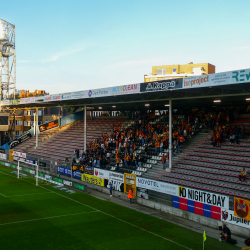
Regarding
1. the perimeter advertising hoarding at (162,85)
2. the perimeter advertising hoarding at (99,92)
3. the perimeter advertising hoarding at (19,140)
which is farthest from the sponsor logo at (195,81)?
the perimeter advertising hoarding at (19,140)

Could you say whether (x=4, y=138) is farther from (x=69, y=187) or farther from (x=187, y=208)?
(x=187, y=208)

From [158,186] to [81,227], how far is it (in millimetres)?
6775

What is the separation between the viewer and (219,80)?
64.0ft

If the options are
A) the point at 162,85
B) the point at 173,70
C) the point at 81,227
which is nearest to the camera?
the point at 81,227

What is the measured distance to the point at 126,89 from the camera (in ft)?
87.1

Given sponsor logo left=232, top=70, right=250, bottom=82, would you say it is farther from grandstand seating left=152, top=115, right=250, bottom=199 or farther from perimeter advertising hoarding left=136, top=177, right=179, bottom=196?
perimeter advertising hoarding left=136, top=177, right=179, bottom=196

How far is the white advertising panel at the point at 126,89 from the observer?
2553cm

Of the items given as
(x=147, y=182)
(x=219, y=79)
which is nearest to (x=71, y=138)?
(x=147, y=182)

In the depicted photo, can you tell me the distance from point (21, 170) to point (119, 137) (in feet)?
48.4

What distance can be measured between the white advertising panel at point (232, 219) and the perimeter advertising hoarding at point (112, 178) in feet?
32.6

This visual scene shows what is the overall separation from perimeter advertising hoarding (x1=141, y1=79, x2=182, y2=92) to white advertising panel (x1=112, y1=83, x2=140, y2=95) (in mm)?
740

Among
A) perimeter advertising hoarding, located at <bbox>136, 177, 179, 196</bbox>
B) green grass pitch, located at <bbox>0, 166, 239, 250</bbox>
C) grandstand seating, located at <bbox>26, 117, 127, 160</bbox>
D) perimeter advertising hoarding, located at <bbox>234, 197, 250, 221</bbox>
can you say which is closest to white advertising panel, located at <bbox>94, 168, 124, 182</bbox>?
perimeter advertising hoarding, located at <bbox>136, 177, 179, 196</bbox>

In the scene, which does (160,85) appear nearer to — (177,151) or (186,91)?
(186,91)

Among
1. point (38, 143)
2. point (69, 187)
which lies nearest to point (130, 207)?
point (69, 187)
